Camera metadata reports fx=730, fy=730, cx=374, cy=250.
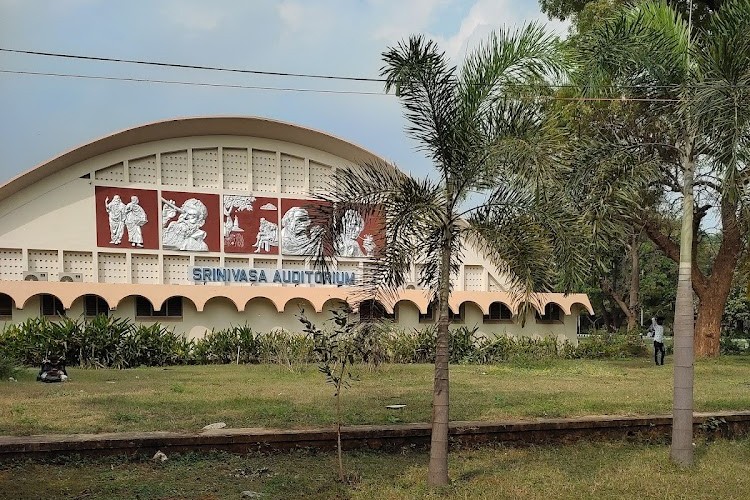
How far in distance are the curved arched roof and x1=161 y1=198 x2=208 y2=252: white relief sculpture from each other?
6.34 ft

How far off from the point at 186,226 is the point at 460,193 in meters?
15.6

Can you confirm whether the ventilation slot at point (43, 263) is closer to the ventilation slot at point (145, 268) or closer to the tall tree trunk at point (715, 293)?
the ventilation slot at point (145, 268)

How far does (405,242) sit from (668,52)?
3.84 metres

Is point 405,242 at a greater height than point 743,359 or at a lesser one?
greater

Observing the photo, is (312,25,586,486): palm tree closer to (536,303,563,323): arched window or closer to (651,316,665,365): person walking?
(651,316,665,365): person walking

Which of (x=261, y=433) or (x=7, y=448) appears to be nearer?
(x=7, y=448)

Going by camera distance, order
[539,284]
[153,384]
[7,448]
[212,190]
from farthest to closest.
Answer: [212,190] → [153,384] → [7,448] → [539,284]

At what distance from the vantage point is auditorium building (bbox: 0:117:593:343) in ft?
64.5

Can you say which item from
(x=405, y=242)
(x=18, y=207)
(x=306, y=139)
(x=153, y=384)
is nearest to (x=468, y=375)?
(x=153, y=384)

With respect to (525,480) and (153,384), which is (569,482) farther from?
(153,384)

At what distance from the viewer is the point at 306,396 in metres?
11.9

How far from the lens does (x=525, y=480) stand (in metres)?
6.79

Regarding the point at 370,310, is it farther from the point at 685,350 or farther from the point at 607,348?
the point at 607,348

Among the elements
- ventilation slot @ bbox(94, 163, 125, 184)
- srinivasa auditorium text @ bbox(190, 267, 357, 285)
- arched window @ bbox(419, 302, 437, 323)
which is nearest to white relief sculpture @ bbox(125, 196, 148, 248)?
ventilation slot @ bbox(94, 163, 125, 184)
